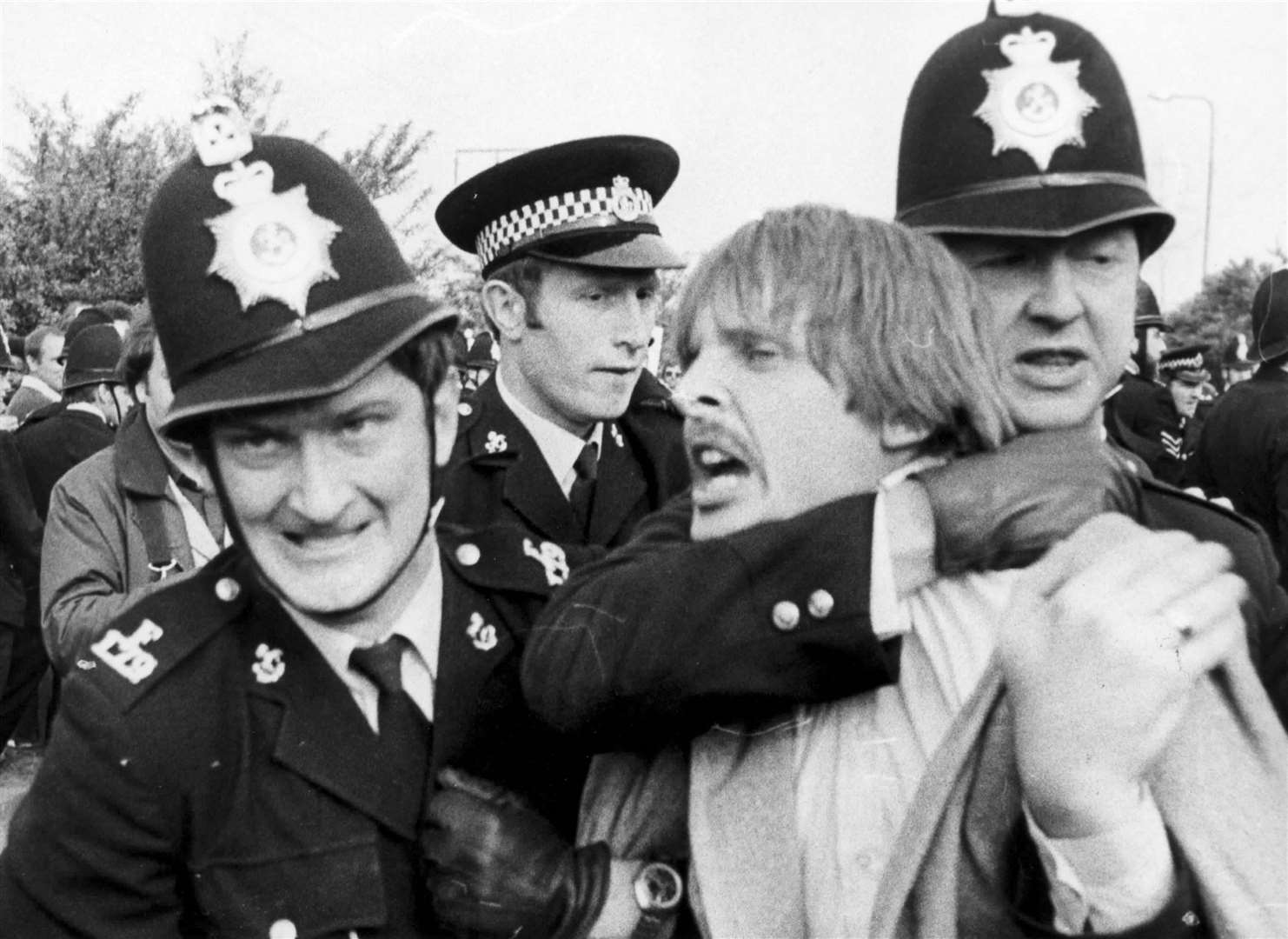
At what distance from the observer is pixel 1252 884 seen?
4.95ft

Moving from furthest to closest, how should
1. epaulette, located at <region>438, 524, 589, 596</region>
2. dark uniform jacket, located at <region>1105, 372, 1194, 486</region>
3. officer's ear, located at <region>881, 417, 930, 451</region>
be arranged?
dark uniform jacket, located at <region>1105, 372, 1194, 486</region>
epaulette, located at <region>438, 524, 589, 596</region>
officer's ear, located at <region>881, 417, 930, 451</region>

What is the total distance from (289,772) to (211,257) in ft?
2.49

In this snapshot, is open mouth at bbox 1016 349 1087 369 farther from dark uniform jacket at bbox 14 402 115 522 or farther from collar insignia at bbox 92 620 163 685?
dark uniform jacket at bbox 14 402 115 522

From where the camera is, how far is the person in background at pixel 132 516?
421 cm

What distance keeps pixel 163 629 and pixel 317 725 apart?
0.27 m

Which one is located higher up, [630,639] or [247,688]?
[630,639]

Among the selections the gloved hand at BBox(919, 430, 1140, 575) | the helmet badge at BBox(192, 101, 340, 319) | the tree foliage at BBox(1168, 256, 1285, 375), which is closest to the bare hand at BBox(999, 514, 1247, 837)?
the gloved hand at BBox(919, 430, 1140, 575)

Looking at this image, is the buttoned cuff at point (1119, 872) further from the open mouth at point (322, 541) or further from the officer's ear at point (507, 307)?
the officer's ear at point (507, 307)

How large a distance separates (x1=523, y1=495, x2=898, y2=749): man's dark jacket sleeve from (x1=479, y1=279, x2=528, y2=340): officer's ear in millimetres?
2258

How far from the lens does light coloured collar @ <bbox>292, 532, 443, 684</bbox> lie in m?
2.23

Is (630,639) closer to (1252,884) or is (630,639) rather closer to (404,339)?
(404,339)

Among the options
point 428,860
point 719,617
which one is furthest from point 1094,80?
point 428,860

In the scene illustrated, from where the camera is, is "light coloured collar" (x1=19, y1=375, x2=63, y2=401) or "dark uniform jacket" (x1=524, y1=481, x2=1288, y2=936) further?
"light coloured collar" (x1=19, y1=375, x2=63, y2=401)

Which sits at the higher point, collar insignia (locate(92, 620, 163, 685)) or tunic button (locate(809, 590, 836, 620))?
tunic button (locate(809, 590, 836, 620))
